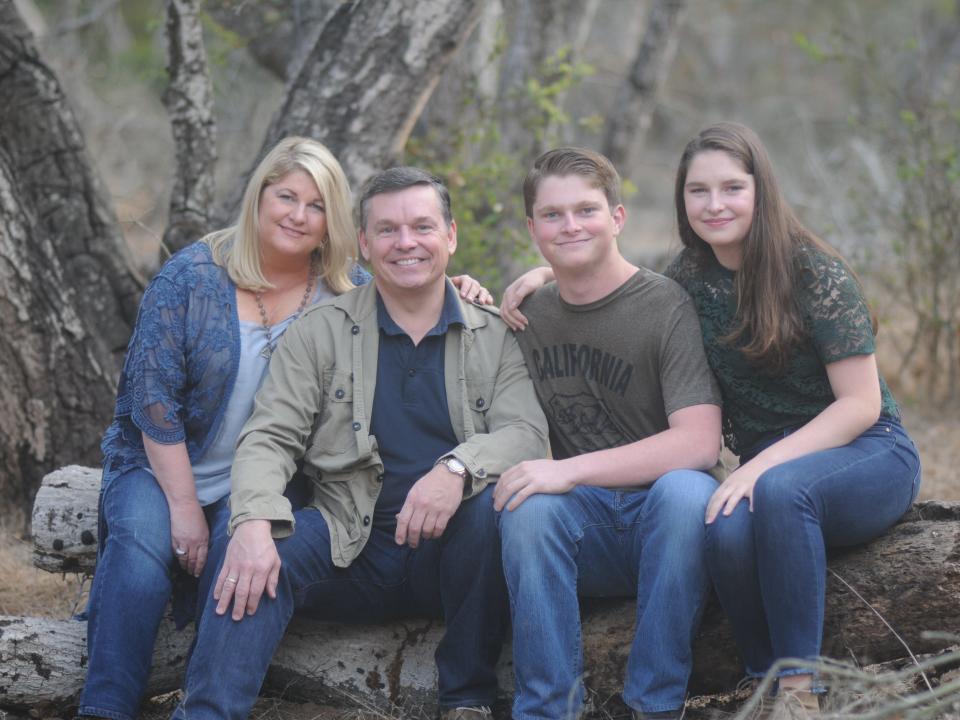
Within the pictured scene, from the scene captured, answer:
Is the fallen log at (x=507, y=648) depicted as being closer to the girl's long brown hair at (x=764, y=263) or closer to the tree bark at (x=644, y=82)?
the girl's long brown hair at (x=764, y=263)

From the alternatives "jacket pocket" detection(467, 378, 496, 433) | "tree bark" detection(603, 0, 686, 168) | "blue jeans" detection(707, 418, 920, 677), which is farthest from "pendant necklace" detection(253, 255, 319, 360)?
"tree bark" detection(603, 0, 686, 168)

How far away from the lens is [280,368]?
3363 millimetres

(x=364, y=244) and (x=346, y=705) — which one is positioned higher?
(x=364, y=244)

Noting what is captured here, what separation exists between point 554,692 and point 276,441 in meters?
1.08

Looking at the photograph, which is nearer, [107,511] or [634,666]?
[634,666]

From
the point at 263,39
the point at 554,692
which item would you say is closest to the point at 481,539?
the point at 554,692

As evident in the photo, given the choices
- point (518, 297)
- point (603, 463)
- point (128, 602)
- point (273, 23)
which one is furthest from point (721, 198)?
point (273, 23)

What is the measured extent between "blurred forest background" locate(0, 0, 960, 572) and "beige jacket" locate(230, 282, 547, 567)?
828mm

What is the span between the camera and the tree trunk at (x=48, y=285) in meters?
4.57

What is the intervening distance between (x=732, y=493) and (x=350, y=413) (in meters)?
1.15

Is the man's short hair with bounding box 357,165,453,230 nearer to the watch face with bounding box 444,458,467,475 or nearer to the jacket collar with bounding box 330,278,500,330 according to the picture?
the jacket collar with bounding box 330,278,500,330

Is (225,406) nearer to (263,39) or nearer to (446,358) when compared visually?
(446,358)

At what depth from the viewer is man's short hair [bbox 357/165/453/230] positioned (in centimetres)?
341

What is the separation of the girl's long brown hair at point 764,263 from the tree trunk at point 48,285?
9.20 ft
